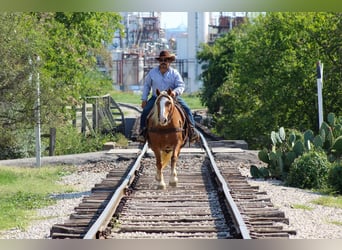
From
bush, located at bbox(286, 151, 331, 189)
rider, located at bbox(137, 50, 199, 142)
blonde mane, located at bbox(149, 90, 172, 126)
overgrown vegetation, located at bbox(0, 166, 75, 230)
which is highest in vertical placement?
rider, located at bbox(137, 50, 199, 142)

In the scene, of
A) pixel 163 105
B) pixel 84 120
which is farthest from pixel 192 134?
pixel 84 120

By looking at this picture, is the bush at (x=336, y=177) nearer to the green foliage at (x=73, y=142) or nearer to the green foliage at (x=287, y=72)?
the green foliage at (x=287, y=72)

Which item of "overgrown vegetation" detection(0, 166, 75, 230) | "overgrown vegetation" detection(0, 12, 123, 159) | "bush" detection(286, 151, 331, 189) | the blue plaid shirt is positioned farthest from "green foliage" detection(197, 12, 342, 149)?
the blue plaid shirt

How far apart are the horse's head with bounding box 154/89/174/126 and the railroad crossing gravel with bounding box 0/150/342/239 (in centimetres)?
138

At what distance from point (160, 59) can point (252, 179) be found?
304 centimetres

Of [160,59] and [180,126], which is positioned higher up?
[160,59]

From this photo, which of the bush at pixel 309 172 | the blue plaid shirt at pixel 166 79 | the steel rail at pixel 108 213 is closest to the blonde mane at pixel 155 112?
the blue plaid shirt at pixel 166 79

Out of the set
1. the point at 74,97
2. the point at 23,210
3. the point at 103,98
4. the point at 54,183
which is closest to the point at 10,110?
the point at 54,183

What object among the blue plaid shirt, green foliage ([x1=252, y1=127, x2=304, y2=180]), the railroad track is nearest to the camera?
the railroad track

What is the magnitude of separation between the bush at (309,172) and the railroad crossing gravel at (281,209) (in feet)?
0.79

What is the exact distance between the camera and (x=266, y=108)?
19.3 metres

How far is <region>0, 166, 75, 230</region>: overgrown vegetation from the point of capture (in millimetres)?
8156

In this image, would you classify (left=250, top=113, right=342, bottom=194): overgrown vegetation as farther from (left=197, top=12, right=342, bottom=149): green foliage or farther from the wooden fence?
the wooden fence

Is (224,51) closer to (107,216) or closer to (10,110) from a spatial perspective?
(10,110)
